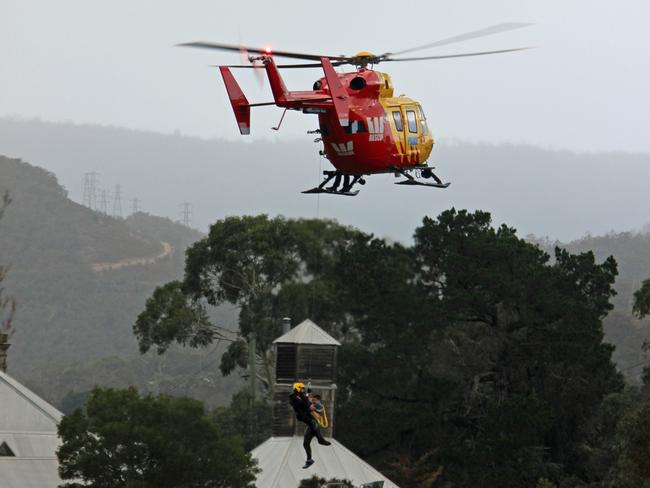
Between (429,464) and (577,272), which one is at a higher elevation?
(577,272)

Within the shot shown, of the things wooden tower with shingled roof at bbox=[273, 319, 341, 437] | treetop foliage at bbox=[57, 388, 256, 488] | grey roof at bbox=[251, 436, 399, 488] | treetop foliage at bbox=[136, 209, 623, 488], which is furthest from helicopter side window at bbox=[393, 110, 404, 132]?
treetop foliage at bbox=[136, 209, 623, 488]

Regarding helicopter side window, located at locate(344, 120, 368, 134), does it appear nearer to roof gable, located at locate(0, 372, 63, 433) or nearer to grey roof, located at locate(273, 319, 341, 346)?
grey roof, located at locate(273, 319, 341, 346)

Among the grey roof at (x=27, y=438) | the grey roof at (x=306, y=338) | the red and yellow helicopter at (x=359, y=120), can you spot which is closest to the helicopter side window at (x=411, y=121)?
the red and yellow helicopter at (x=359, y=120)

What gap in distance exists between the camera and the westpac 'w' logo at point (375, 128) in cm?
4728

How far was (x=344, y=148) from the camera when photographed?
1857 inches

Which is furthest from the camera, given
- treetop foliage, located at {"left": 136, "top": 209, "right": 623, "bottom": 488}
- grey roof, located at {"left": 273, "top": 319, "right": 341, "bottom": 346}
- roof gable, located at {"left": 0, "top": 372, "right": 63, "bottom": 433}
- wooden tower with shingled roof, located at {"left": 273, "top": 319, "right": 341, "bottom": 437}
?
treetop foliage, located at {"left": 136, "top": 209, "right": 623, "bottom": 488}

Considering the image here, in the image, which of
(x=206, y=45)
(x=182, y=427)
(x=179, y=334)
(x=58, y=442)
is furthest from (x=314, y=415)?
(x=179, y=334)

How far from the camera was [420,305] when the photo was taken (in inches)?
4284

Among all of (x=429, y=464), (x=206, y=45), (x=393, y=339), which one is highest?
(x=206, y=45)

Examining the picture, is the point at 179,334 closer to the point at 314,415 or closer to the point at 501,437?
the point at 501,437

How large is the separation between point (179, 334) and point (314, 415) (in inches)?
3108

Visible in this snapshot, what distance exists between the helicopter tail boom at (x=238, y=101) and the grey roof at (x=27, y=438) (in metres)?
36.2

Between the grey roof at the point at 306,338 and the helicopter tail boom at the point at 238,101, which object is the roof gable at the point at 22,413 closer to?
the grey roof at the point at 306,338

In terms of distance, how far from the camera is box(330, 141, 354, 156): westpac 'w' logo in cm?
4709
